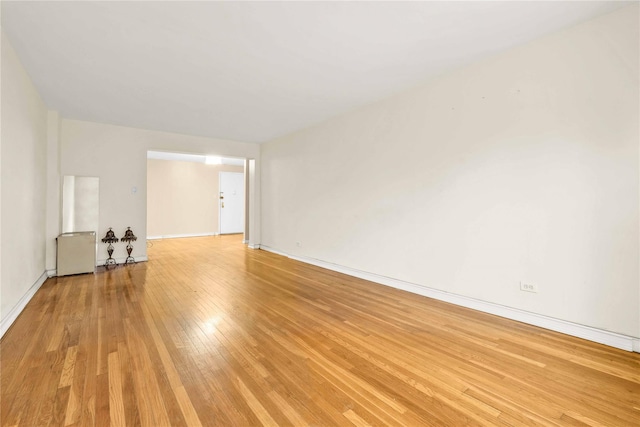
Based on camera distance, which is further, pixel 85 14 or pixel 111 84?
pixel 111 84

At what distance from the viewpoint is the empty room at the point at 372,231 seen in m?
1.72

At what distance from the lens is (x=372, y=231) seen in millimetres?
4125

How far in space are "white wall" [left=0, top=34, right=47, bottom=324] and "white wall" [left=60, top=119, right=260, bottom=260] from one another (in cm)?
84

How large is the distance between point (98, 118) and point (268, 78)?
3.44 metres

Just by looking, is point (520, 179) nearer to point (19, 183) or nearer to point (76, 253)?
point (19, 183)

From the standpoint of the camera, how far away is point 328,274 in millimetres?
4559

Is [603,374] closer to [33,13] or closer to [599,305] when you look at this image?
[599,305]

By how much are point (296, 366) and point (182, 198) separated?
8070mm

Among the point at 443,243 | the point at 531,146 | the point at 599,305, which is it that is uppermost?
the point at 531,146

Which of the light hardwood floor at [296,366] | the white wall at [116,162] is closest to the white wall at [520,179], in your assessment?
the light hardwood floor at [296,366]

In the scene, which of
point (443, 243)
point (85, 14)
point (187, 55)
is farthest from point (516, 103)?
point (85, 14)

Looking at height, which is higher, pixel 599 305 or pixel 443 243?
pixel 443 243

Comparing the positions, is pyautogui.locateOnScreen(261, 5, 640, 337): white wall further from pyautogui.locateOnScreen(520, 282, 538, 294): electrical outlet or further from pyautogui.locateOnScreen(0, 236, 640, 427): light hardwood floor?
pyautogui.locateOnScreen(0, 236, 640, 427): light hardwood floor

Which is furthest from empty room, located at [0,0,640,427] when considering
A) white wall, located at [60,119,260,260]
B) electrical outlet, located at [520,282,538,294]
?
white wall, located at [60,119,260,260]
